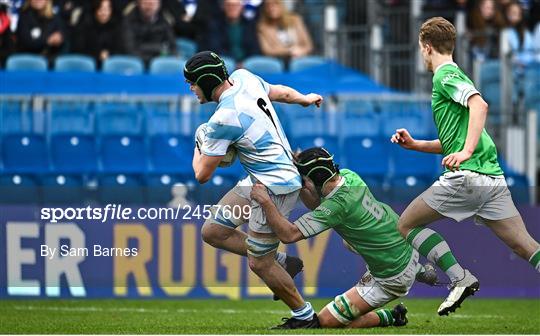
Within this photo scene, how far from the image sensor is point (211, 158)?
357 inches

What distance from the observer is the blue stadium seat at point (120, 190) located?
13.5m

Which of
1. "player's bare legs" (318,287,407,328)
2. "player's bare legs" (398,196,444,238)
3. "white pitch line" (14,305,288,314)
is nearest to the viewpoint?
"player's bare legs" (398,196,444,238)

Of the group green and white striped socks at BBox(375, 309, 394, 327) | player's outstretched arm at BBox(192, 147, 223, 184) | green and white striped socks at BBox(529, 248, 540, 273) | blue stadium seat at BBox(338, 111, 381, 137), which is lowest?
green and white striped socks at BBox(375, 309, 394, 327)

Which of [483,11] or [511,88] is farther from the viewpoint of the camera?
[483,11]

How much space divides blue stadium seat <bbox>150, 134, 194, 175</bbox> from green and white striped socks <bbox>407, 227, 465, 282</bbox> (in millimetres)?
6366

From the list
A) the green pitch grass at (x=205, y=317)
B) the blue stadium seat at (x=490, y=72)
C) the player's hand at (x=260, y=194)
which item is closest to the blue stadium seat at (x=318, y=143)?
the blue stadium seat at (x=490, y=72)

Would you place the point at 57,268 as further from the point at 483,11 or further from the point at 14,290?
the point at 483,11

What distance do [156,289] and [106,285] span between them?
3.35 ft

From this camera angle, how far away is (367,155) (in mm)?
15648

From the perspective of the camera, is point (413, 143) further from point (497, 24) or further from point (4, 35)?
point (497, 24)

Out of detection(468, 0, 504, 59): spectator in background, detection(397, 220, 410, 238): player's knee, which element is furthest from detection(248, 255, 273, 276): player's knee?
detection(468, 0, 504, 59): spectator in background

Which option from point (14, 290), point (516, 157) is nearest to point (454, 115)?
point (14, 290)

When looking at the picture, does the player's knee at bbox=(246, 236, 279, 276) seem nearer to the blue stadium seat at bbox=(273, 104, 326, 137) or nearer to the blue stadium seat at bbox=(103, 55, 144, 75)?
the blue stadium seat at bbox=(273, 104, 326, 137)

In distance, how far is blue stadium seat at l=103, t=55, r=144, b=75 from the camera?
643 inches
